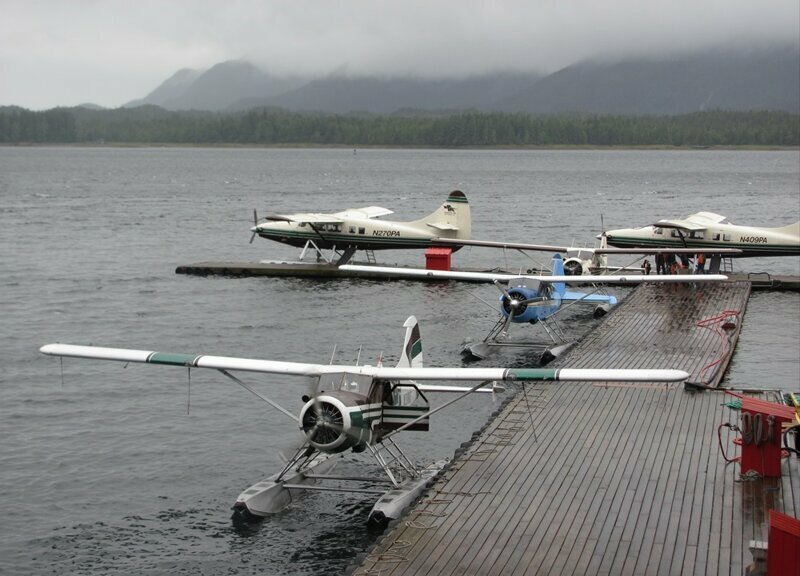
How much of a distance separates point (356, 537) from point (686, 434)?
19.7 ft

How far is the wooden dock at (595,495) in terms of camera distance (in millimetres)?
12750

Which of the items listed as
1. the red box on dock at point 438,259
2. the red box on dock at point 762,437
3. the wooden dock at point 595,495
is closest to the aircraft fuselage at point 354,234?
the red box on dock at point 438,259

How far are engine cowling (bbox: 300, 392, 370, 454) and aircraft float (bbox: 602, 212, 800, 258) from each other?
2717 cm

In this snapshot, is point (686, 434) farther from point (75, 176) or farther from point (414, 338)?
point (75, 176)

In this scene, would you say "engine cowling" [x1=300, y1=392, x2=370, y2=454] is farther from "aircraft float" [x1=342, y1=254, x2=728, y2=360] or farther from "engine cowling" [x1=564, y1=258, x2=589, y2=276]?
"engine cowling" [x1=564, y1=258, x2=589, y2=276]

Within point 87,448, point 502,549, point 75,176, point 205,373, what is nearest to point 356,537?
point 502,549

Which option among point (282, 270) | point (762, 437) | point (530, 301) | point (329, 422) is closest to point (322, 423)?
point (329, 422)

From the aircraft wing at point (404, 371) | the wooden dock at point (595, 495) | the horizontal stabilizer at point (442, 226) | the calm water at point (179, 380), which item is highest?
the aircraft wing at point (404, 371)

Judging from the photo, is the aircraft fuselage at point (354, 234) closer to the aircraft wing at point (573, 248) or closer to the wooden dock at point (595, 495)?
the aircraft wing at point (573, 248)

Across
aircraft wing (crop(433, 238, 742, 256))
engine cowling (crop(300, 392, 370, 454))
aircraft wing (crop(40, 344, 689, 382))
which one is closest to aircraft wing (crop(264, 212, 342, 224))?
aircraft wing (crop(433, 238, 742, 256))

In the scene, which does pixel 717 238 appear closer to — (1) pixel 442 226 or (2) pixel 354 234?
(1) pixel 442 226

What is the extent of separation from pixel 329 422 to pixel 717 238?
3015cm

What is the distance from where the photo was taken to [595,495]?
14914 mm

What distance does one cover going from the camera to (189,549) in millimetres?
16125
